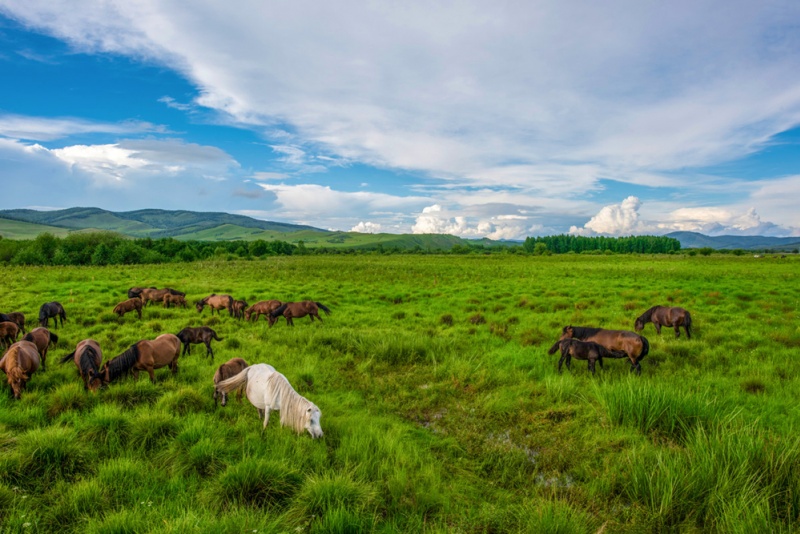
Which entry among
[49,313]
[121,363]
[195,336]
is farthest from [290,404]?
[49,313]

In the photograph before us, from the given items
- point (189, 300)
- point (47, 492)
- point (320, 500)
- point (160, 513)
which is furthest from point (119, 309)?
point (320, 500)

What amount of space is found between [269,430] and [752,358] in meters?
11.7

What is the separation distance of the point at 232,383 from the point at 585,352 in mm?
7862

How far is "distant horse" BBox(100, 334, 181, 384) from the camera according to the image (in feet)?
24.5

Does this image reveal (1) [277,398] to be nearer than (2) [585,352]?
Result: Yes

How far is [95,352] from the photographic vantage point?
783cm

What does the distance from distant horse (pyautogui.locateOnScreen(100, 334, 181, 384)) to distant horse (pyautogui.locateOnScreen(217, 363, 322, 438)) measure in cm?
219

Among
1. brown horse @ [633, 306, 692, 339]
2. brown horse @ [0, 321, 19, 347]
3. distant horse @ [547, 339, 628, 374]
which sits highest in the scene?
brown horse @ [633, 306, 692, 339]

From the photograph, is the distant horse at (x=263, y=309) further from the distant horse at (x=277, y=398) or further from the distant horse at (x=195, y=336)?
the distant horse at (x=277, y=398)

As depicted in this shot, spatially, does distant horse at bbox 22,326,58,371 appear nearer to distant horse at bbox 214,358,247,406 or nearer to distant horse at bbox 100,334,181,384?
distant horse at bbox 100,334,181,384

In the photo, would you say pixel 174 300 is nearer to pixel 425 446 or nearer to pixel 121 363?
pixel 121 363

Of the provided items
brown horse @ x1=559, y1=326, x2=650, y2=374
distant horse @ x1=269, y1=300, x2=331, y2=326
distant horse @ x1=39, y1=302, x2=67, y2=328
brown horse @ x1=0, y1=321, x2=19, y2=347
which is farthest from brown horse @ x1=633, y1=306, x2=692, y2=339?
distant horse @ x1=39, y1=302, x2=67, y2=328

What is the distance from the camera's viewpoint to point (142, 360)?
771cm

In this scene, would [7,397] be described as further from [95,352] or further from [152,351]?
[152,351]
